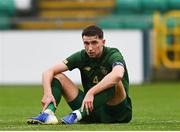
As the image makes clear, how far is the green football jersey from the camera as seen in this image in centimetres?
950

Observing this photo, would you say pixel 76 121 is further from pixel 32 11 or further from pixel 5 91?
pixel 32 11

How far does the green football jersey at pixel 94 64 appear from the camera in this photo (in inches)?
374

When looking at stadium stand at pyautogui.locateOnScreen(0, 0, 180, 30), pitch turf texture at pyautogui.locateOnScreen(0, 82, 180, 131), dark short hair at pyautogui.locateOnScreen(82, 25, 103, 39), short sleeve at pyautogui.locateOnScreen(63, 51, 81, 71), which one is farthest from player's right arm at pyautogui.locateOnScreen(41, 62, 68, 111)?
stadium stand at pyautogui.locateOnScreen(0, 0, 180, 30)

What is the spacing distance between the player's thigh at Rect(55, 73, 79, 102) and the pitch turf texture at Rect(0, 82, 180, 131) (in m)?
0.48

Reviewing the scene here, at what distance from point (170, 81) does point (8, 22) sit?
16.2 feet

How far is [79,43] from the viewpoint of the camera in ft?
71.2

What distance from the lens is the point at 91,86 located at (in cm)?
959

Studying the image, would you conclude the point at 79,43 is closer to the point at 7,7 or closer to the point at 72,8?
the point at 72,8

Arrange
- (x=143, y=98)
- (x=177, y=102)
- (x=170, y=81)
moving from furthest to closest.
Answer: (x=170, y=81), (x=143, y=98), (x=177, y=102)

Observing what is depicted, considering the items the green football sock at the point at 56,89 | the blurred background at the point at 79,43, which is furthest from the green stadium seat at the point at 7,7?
the green football sock at the point at 56,89

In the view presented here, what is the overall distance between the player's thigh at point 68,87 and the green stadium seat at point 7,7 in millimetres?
16059

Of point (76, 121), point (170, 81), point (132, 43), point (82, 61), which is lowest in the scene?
point (170, 81)

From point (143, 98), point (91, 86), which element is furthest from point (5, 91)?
point (91, 86)

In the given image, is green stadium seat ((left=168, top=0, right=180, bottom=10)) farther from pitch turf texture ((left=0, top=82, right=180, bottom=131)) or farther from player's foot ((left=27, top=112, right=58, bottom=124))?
player's foot ((left=27, top=112, right=58, bottom=124))
